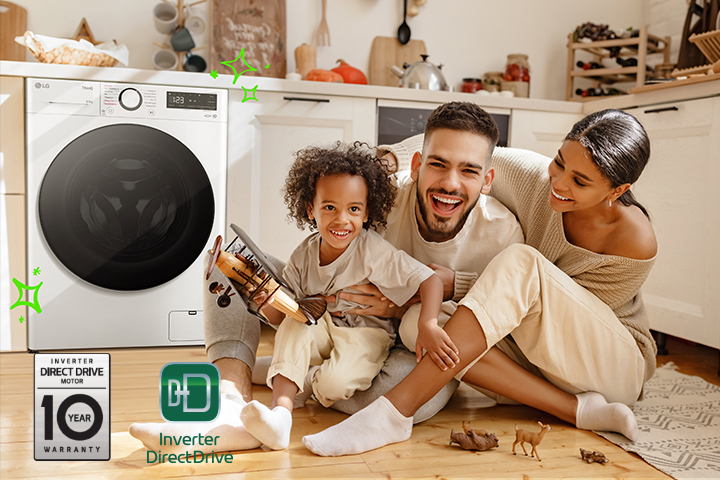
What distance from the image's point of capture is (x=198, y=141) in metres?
2.13

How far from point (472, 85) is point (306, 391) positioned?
1.87 meters

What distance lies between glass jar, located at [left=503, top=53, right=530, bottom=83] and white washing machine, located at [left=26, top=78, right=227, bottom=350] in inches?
59.0

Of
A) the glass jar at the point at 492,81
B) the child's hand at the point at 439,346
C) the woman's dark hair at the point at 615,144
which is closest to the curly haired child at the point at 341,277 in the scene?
the child's hand at the point at 439,346

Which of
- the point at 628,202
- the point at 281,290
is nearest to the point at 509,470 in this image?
the point at 281,290

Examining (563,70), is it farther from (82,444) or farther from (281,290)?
(82,444)

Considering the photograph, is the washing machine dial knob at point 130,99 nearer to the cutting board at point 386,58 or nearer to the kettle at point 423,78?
the kettle at point 423,78

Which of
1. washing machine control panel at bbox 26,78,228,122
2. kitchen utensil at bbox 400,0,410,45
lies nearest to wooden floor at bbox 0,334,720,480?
washing machine control panel at bbox 26,78,228,122

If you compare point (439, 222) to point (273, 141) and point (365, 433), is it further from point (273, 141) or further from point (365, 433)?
point (273, 141)

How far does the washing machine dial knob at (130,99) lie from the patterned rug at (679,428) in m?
1.76

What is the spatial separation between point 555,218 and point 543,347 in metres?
0.32

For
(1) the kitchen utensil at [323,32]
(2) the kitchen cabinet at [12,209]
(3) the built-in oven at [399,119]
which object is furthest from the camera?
(1) the kitchen utensil at [323,32]

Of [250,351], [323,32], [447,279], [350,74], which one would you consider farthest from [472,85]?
[250,351]

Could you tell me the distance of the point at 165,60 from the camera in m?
2.58

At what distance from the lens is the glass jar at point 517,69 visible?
295 centimetres
